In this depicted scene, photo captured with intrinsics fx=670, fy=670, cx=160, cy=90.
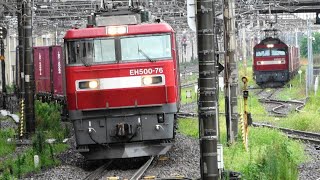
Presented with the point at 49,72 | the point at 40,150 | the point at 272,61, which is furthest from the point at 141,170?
the point at 272,61

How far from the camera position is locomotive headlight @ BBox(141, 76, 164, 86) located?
13.7 metres

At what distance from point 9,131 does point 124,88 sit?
1119 cm

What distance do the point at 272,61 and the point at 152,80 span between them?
32.4 meters

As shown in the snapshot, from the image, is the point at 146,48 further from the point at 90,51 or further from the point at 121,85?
the point at 90,51

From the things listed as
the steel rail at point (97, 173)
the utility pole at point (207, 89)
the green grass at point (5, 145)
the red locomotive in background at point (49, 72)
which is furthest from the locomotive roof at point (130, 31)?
the red locomotive in background at point (49, 72)

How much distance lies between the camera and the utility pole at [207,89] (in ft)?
29.2

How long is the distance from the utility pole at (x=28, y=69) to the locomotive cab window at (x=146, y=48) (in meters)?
7.84

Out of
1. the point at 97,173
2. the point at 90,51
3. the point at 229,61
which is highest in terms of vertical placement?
the point at 90,51

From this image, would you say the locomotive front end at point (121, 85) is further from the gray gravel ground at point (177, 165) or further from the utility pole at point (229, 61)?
the utility pole at point (229, 61)

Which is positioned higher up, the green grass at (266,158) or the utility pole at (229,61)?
the utility pole at (229,61)

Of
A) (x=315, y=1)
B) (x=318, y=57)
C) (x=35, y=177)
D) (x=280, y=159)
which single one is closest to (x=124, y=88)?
(x=35, y=177)

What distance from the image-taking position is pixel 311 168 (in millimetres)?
13438

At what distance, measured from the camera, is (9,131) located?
23750mm

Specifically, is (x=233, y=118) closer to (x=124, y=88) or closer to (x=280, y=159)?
(x=124, y=88)
